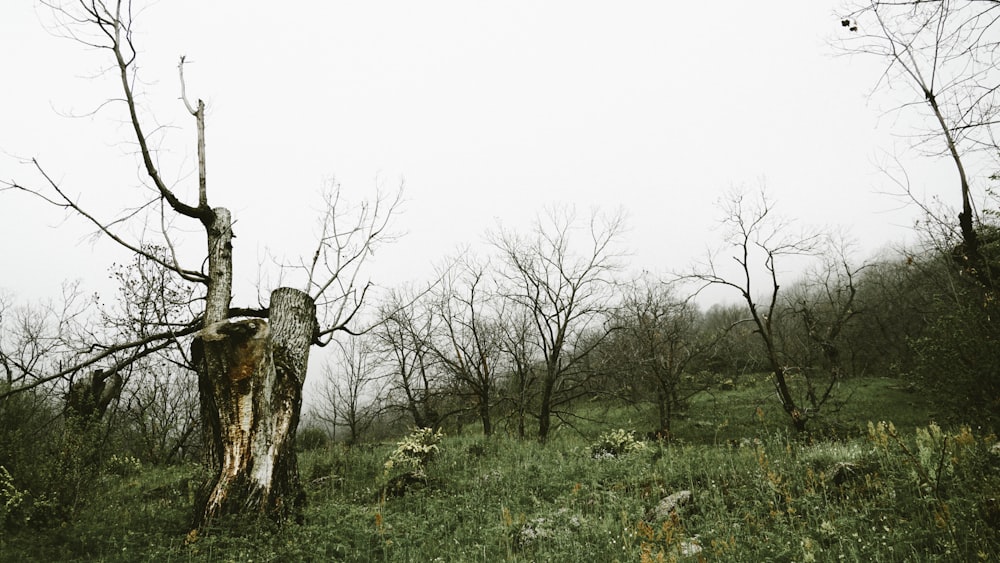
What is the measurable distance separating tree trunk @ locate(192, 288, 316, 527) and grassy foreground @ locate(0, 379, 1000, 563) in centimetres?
42

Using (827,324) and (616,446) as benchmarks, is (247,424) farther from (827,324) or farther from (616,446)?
(827,324)

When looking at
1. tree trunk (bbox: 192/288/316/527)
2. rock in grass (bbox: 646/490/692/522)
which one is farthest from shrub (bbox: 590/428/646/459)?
tree trunk (bbox: 192/288/316/527)

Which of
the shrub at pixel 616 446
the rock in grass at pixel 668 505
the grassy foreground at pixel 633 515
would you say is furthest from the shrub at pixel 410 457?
the rock in grass at pixel 668 505

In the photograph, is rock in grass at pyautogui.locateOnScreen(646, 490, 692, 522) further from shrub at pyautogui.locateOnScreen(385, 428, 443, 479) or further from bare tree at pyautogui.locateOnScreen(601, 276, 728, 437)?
bare tree at pyautogui.locateOnScreen(601, 276, 728, 437)

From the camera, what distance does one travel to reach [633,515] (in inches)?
219

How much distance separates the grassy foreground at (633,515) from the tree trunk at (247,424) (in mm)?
417

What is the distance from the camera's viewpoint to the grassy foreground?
12.3 feet

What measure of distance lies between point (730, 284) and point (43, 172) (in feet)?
51.7

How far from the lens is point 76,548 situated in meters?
5.02

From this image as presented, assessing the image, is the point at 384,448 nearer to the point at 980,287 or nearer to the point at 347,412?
the point at 347,412

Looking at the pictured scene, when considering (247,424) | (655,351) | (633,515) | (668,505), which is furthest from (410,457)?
(655,351)

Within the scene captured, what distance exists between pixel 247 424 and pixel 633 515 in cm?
527

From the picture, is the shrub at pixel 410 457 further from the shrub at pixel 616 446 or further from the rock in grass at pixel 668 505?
the rock in grass at pixel 668 505

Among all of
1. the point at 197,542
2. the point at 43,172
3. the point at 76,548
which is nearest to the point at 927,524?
the point at 197,542
